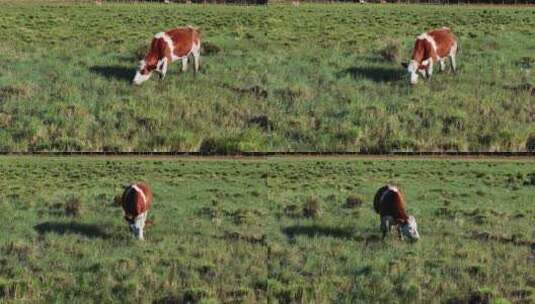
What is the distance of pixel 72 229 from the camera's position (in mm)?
27266

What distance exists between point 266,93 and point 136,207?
1344cm

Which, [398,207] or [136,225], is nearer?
[136,225]

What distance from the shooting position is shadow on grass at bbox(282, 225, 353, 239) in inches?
1058

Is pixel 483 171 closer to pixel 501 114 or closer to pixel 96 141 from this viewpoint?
pixel 501 114

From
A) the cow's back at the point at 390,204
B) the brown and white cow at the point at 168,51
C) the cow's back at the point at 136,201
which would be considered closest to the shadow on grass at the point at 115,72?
the brown and white cow at the point at 168,51

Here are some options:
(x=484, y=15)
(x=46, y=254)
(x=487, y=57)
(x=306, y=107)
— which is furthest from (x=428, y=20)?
(x=46, y=254)

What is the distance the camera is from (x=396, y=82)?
40.6 metres

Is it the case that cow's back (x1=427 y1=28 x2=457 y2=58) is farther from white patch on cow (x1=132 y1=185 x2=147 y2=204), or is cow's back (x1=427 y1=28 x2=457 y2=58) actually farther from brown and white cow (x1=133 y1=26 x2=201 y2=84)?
white patch on cow (x1=132 y1=185 x2=147 y2=204)

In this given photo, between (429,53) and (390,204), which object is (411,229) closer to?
(390,204)

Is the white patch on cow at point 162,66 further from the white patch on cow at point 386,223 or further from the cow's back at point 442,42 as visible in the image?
the white patch on cow at point 386,223

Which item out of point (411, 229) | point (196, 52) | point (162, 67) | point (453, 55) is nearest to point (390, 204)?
point (411, 229)

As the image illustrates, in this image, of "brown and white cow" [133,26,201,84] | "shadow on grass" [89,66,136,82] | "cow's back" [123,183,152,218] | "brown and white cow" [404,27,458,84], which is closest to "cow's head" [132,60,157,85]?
"brown and white cow" [133,26,201,84]

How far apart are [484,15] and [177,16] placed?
16342 millimetres

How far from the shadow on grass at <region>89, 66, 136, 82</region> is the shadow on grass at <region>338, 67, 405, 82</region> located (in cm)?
825
